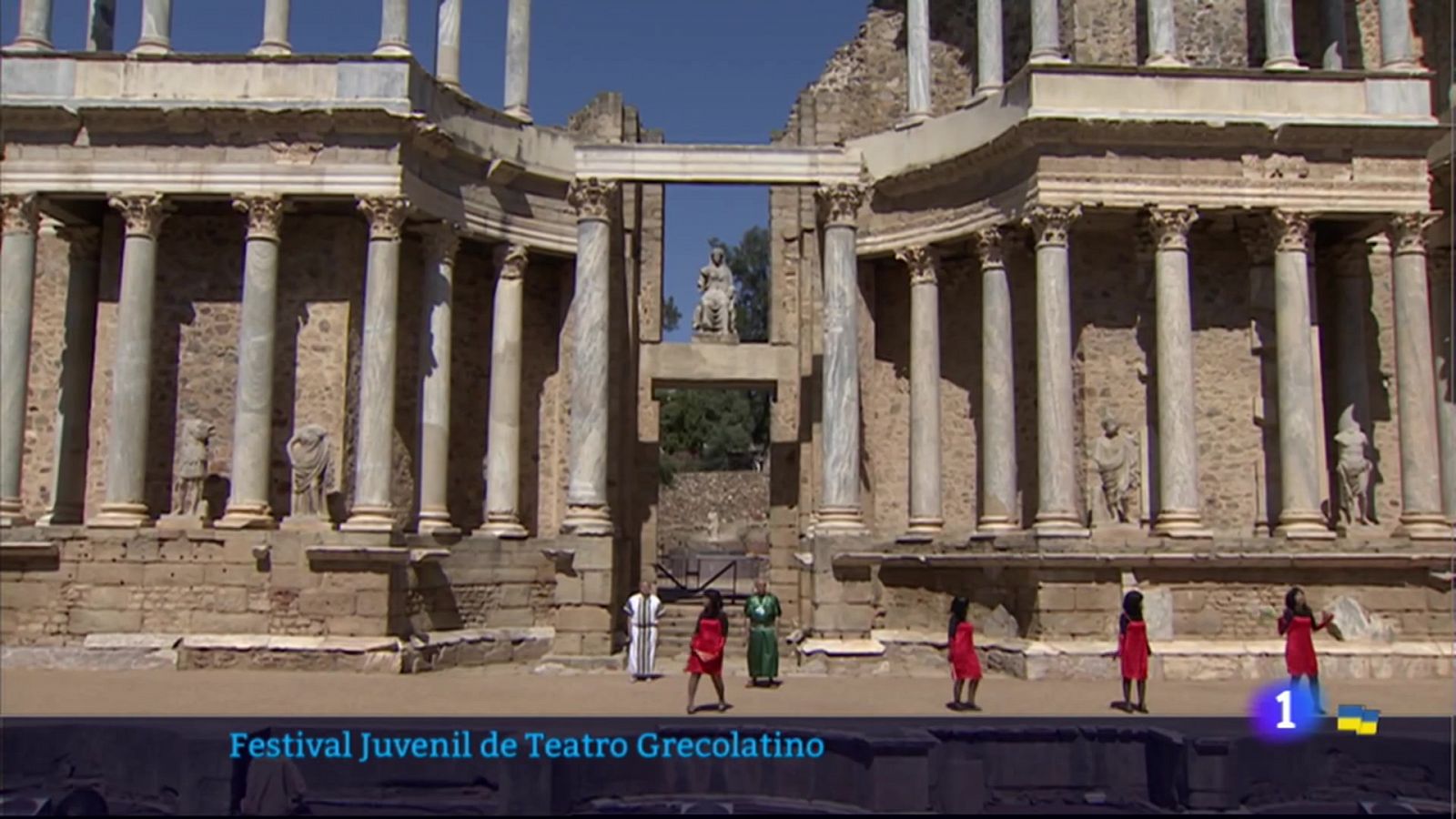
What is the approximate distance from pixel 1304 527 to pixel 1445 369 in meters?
4.94

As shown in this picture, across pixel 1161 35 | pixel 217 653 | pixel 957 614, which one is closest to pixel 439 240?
pixel 217 653

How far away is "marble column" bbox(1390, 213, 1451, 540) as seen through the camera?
19.1 meters

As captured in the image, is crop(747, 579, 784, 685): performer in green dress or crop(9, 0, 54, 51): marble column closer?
crop(747, 579, 784, 685): performer in green dress

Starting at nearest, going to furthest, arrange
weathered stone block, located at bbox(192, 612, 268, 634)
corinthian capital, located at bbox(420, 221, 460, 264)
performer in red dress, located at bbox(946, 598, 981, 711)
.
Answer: performer in red dress, located at bbox(946, 598, 981, 711), weathered stone block, located at bbox(192, 612, 268, 634), corinthian capital, located at bbox(420, 221, 460, 264)

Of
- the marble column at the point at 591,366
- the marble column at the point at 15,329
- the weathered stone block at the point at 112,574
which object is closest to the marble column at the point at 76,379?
the marble column at the point at 15,329

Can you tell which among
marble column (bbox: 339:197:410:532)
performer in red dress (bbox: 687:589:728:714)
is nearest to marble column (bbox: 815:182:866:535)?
performer in red dress (bbox: 687:589:728:714)

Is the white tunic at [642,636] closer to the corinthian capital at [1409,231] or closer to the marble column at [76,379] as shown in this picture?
the marble column at [76,379]

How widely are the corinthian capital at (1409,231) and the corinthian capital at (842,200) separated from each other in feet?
27.3

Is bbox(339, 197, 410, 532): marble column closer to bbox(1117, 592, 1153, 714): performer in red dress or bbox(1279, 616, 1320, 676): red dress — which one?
bbox(1117, 592, 1153, 714): performer in red dress

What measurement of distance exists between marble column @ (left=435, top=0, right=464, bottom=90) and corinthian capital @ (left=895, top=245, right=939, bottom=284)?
28.1ft

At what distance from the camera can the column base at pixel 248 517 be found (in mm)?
18266

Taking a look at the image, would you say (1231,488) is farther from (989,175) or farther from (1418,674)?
(989,175)

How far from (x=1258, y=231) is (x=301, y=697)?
16073 millimetres

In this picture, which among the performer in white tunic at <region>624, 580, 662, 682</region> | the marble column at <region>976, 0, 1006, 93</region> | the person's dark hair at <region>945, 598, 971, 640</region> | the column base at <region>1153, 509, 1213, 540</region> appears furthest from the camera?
the marble column at <region>976, 0, 1006, 93</region>
